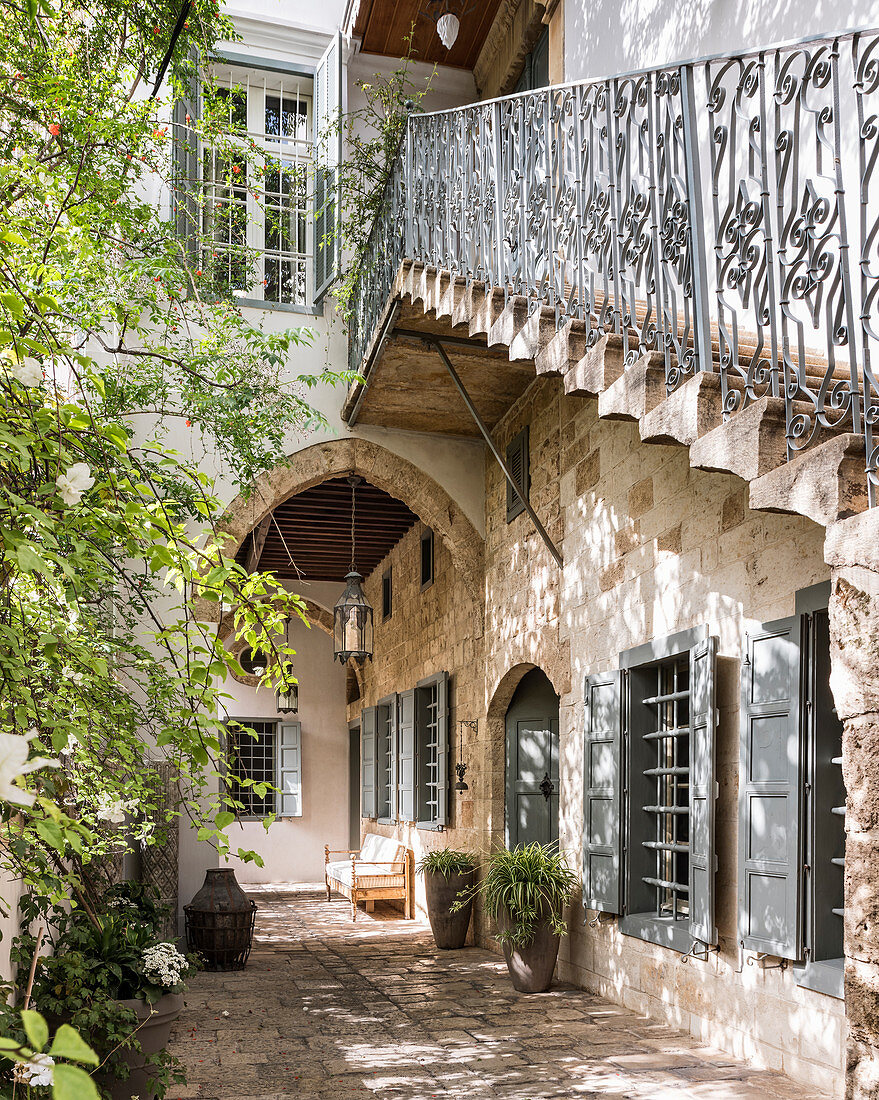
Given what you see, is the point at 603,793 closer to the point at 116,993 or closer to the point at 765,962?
the point at 765,962

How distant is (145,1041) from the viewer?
3711mm

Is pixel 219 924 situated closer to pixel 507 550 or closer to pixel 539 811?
pixel 539 811

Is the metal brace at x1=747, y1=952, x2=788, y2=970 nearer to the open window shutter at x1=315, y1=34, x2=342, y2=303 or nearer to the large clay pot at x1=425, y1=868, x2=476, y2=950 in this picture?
the large clay pot at x1=425, y1=868, x2=476, y2=950

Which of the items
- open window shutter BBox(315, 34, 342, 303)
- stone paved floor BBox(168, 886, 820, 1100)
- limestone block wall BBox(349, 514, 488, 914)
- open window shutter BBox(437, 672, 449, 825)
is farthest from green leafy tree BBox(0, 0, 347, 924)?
open window shutter BBox(437, 672, 449, 825)

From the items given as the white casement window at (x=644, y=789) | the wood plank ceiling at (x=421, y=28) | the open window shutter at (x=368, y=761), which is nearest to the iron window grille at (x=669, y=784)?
the white casement window at (x=644, y=789)

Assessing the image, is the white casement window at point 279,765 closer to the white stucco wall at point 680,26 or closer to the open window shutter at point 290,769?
the open window shutter at point 290,769

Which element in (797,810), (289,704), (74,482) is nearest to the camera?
(74,482)

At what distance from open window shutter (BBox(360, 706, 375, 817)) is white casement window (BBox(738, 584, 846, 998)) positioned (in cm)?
852

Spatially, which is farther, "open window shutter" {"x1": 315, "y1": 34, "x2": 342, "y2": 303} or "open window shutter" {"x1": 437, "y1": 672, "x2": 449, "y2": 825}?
"open window shutter" {"x1": 437, "y1": 672, "x2": 449, "y2": 825}

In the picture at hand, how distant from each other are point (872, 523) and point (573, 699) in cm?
421

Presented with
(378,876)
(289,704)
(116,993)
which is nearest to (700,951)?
(116,993)

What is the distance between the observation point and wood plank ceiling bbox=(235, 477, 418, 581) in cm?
1059

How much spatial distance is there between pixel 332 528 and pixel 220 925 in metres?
5.71

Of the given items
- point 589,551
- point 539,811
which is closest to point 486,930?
point 539,811
